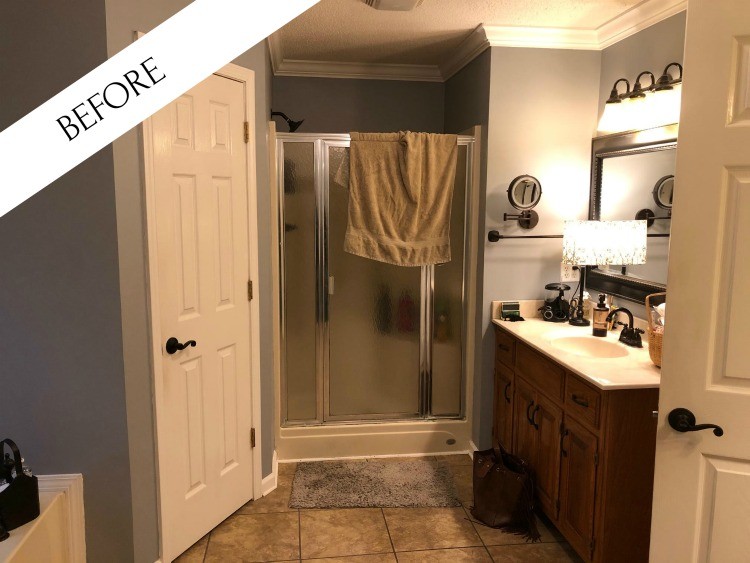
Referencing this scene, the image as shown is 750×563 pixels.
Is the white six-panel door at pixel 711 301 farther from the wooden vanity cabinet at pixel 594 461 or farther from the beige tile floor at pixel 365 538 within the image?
the beige tile floor at pixel 365 538

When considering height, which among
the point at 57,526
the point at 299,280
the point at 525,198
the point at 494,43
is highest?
the point at 494,43

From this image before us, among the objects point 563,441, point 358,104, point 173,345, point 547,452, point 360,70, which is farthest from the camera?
point 358,104

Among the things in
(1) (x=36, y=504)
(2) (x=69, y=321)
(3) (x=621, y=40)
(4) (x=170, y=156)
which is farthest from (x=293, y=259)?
(3) (x=621, y=40)

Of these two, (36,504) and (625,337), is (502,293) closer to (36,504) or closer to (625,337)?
(625,337)

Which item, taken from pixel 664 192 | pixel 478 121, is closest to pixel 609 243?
pixel 664 192

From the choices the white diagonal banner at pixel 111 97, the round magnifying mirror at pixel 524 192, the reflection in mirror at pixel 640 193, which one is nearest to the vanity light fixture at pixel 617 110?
the reflection in mirror at pixel 640 193

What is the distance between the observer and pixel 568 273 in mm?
3223

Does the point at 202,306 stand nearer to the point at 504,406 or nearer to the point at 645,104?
the point at 504,406

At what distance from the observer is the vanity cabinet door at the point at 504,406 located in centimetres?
301

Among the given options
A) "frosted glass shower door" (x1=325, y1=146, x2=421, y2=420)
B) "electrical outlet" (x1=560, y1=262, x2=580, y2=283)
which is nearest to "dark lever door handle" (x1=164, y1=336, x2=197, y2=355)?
"frosted glass shower door" (x1=325, y1=146, x2=421, y2=420)

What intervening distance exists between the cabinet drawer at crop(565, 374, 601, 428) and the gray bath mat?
0.92m

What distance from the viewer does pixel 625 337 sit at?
8.48 ft

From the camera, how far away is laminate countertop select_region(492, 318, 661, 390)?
2068mm

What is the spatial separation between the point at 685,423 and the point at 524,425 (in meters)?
1.38
